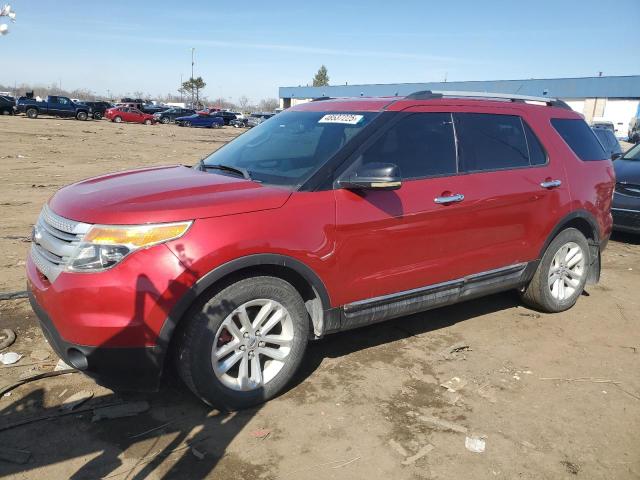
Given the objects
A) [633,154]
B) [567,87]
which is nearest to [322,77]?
[567,87]

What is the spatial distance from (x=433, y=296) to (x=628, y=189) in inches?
228

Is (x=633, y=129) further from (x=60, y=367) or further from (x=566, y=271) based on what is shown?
(x=60, y=367)

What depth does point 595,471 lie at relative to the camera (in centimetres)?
291

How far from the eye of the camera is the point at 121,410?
3.26m

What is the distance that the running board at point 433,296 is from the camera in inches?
145

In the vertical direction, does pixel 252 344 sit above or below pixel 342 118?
below

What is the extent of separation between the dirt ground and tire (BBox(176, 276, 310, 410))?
16 centimetres

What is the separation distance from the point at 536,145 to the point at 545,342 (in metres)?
1.71

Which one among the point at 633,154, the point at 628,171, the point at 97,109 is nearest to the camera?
the point at 628,171

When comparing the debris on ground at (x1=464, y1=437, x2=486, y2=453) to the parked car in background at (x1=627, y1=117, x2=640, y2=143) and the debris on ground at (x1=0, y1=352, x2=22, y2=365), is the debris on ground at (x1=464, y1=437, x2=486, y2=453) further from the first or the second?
the parked car in background at (x1=627, y1=117, x2=640, y2=143)

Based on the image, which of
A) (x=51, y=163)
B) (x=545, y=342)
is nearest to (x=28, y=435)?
(x=545, y=342)

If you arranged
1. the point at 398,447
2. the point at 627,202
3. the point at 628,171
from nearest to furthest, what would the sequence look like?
the point at 398,447 → the point at 627,202 → the point at 628,171

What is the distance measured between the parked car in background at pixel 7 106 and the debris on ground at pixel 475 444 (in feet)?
137

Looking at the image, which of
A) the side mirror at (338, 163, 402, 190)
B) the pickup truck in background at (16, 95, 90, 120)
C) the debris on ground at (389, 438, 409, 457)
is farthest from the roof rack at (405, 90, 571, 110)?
the pickup truck in background at (16, 95, 90, 120)
